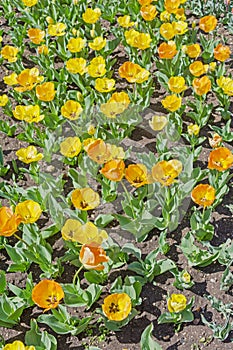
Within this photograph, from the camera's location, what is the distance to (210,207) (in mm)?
3170

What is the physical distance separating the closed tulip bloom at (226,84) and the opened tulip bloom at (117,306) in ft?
5.24

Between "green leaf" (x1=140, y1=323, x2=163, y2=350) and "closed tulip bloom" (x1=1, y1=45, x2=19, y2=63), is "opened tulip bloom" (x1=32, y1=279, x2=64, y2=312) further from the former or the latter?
"closed tulip bloom" (x1=1, y1=45, x2=19, y2=63)

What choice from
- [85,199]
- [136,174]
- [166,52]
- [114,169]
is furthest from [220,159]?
[166,52]

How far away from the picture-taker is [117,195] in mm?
3383

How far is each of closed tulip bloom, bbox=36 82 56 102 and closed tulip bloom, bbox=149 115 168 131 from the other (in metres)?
0.64

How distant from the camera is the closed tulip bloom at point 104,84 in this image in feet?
12.1

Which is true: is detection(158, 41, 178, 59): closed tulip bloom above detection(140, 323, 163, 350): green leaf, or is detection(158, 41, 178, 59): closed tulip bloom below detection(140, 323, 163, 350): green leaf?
above

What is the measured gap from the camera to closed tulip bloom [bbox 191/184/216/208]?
295 centimetres

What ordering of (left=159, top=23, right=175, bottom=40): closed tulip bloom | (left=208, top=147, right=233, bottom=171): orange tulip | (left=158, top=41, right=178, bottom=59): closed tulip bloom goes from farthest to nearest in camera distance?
(left=159, top=23, right=175, bottom=40): closed tulip bloom, (left=158, top=41, right=178, bottom=59): closed tulip bloom, (left=208, top=147, right=233, bottom=171): orange tulip

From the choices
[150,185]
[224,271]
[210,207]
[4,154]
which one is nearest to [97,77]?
[4,154]

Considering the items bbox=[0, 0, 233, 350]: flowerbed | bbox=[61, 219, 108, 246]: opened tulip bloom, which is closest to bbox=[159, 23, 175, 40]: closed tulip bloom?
bbox=[0, 0, 233, 350]: flowerbed

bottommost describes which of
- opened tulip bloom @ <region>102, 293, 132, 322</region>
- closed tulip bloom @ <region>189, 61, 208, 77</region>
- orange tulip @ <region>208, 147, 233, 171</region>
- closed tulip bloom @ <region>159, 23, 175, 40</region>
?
opened tulip bloom @ <region>102, 293, 132, 322</region>

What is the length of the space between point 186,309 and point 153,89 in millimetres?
1698

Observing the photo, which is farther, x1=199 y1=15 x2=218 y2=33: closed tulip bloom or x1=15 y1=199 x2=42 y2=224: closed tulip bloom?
x1=199 y1=15 x2=218 y2=33: closed tulip bloom
